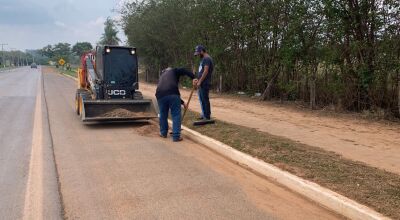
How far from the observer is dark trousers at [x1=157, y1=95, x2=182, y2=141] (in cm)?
973

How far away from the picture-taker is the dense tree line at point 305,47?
11.9 metres

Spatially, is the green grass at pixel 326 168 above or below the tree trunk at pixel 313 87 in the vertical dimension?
below

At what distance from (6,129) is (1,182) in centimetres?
Answer: 507

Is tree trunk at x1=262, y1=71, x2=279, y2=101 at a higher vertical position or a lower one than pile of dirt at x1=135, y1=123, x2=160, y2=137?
higher

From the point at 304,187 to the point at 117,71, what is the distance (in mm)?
8547

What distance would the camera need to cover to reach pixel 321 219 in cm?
500

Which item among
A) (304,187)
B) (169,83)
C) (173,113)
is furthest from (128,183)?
(169,83)

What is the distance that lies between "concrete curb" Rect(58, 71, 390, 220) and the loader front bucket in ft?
12.2

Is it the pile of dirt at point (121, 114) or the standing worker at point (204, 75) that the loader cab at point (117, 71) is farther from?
the standing worker at point (204, 75)

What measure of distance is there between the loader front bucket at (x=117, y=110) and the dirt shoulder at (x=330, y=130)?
2.25 metres

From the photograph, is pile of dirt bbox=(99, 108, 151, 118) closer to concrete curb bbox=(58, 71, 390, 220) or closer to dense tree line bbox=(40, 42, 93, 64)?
concrete curb bbox=(58, 71, 390, 220)

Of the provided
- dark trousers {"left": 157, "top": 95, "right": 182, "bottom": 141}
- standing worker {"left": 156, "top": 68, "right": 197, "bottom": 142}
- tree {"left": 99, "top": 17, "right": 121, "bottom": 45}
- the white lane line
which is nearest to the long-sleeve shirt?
standing worker {"left": 156, "top": 68, "right": 197, "bottom": 142}

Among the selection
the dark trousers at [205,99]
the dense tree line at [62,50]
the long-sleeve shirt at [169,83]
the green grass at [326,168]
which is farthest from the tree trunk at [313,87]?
the dense tree line at [62,50]

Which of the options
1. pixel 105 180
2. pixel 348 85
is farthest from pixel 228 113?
pixel 105 180
